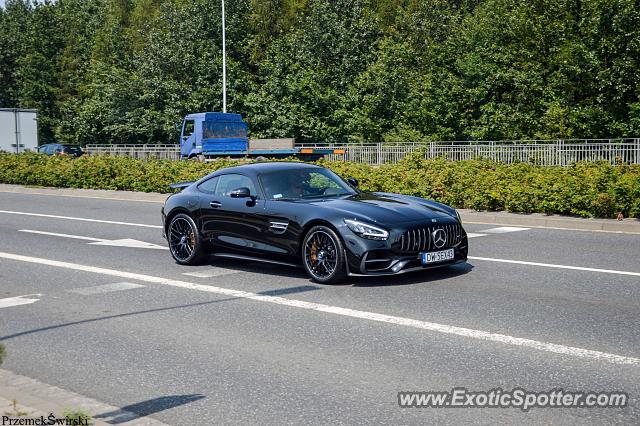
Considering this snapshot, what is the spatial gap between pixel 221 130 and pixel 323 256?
3302 centimetres

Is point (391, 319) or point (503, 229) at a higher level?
point (503, 229)

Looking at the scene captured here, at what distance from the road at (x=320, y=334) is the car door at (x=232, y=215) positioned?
41 centimetres

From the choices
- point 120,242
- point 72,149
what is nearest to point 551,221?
point 120,242

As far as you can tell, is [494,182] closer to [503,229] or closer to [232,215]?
[503,229]

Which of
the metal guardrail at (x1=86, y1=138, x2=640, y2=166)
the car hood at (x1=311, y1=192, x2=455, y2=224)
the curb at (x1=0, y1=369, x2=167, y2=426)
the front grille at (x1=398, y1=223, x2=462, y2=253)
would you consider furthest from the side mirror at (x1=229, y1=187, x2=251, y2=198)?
the metal guardrail at (x1=86, y1=138, x2=640, y2=166)

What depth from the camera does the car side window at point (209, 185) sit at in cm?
1113

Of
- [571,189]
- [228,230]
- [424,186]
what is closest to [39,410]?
[228,230]

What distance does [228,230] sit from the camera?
10.6m

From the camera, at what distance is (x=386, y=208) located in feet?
31.6

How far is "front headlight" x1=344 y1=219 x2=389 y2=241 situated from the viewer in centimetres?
905

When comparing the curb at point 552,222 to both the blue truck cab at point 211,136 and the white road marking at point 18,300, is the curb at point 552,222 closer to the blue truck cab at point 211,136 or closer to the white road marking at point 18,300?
the white road marking at point 18,300

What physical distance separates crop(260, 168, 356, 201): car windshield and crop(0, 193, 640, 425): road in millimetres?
1022

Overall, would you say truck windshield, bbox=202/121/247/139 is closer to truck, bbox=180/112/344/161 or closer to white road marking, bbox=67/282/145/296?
truck, bbox=180/112/344/161

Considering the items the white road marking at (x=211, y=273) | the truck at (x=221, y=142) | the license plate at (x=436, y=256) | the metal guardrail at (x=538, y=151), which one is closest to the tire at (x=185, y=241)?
the white road marking at (x=211, y=273)
